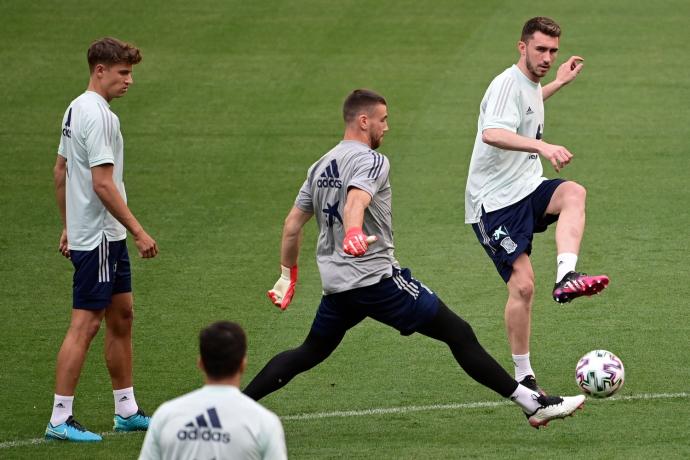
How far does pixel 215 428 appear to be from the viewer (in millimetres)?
5000

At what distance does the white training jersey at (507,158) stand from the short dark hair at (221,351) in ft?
12.6

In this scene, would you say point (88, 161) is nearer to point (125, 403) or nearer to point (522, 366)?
point (125, 403)

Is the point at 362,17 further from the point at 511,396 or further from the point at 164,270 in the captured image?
the point at 511,396

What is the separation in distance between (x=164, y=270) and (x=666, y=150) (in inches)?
266

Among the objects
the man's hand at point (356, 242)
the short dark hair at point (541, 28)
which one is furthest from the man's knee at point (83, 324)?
the short dark hair at point (541, 28)

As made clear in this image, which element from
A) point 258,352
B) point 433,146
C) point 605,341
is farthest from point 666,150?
point 258,352

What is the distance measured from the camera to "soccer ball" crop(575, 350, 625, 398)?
8102mm

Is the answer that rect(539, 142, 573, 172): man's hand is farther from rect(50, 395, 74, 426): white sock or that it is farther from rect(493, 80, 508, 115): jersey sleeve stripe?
rect(50, 395, 74, 426): white sock

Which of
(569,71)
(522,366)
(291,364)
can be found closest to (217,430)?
(291,364)

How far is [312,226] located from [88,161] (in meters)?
5.40

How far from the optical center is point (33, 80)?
1869cm

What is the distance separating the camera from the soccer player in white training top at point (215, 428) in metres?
4.99

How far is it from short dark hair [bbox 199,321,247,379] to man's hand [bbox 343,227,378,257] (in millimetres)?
1813

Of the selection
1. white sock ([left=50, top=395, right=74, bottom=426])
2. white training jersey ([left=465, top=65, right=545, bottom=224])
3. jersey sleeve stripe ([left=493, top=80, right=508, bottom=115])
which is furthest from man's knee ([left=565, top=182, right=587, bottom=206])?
white sock ([left=50, top=395, right=74, bottom=426])
